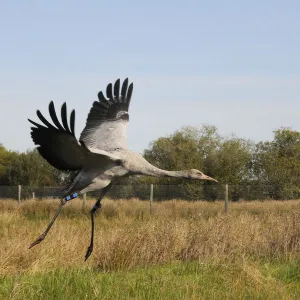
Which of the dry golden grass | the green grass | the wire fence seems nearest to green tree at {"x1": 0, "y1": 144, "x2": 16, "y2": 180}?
the wire fence

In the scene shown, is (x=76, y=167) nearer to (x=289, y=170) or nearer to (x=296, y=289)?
(x=296, y=289)

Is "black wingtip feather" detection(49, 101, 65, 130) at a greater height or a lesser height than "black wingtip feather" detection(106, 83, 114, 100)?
lesser

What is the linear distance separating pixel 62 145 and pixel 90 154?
0.29 meters

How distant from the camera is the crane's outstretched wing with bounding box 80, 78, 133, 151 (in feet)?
23.4

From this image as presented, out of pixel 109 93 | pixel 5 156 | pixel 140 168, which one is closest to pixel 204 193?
pixel 109 93

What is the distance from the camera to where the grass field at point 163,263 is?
6.29 metres

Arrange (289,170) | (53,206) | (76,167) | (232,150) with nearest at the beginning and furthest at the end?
(76,167), (53,206), (289,170), (232,150)

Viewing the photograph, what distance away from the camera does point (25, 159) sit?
43031 millimetres

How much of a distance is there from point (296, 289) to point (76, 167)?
9.33ft

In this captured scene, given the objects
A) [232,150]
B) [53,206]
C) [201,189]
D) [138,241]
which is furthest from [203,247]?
[232,150]

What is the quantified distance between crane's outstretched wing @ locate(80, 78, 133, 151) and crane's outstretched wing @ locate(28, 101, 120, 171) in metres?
0.45

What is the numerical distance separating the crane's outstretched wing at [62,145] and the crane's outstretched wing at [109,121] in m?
0.45

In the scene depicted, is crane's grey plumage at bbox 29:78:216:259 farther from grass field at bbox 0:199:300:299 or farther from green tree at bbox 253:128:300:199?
green tree at bbox 253:128:300:199

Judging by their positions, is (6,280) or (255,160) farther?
(255,160)
